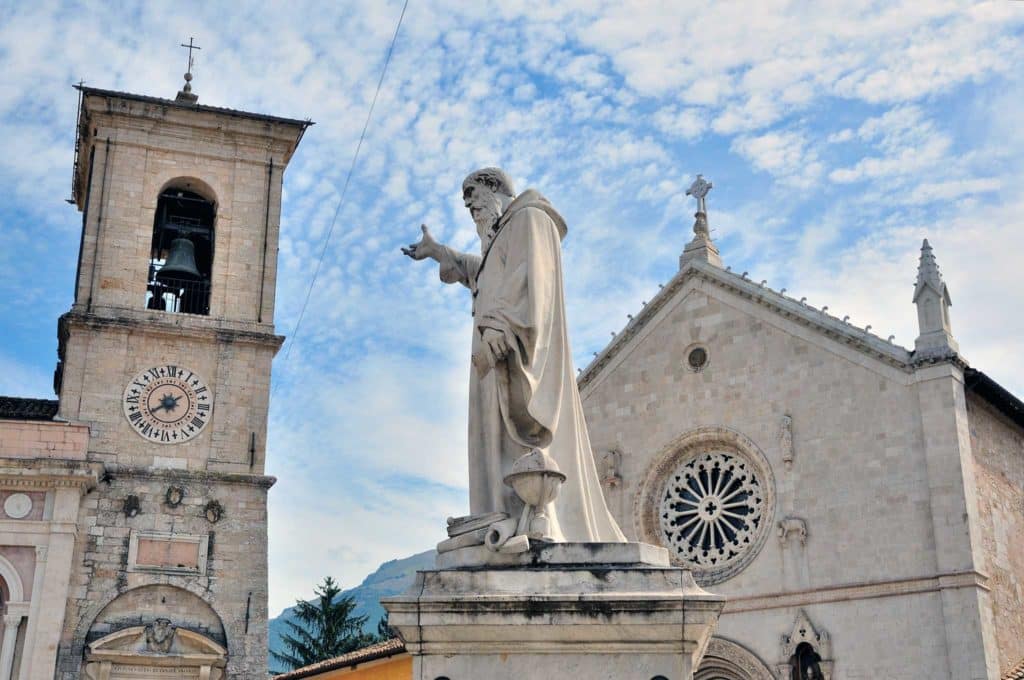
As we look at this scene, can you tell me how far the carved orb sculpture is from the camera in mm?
5695

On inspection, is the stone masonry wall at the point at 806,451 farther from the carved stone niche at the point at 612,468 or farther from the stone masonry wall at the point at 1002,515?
the stone masonry wall at the point at 1002,515

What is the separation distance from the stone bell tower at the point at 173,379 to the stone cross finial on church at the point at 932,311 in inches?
560

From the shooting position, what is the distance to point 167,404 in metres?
28.2

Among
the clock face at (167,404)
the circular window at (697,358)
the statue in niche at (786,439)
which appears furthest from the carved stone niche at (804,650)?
the clock face at (167,404)

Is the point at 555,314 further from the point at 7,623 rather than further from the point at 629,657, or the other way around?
the point at 7,623

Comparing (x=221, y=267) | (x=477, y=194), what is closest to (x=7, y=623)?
(x=221, y=267)

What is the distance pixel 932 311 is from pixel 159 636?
17504 millimetres

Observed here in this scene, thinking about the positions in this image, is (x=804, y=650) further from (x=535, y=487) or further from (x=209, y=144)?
(x=535, y=487)

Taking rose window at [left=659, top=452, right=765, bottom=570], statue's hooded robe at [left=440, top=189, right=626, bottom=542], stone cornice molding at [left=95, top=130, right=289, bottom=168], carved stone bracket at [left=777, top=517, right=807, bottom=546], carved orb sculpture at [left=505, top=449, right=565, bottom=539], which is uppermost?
stone cornice molding at [left=95, top=130, right=289, bottom=168]

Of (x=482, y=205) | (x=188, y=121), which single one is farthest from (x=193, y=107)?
(x=482, y=205)

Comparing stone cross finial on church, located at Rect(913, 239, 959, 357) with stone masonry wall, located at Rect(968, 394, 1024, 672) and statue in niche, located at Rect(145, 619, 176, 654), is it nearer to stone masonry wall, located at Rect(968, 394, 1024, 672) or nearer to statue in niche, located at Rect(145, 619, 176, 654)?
stone masonry wall, located at Rect(968, 394, 1024, 672)

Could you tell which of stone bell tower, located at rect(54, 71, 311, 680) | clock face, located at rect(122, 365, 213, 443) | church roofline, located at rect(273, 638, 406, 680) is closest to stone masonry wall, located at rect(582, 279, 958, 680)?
church roofline, located at rect(273, 638, 406, 680)

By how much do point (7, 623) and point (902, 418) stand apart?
60.9ft

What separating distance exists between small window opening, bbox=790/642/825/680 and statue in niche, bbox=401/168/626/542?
2139 cm
